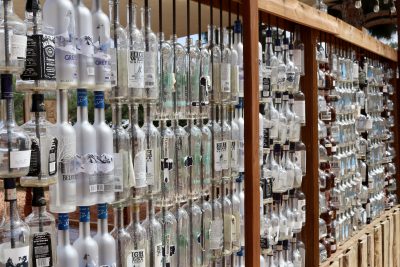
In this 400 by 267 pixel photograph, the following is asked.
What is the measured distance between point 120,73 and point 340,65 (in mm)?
2627

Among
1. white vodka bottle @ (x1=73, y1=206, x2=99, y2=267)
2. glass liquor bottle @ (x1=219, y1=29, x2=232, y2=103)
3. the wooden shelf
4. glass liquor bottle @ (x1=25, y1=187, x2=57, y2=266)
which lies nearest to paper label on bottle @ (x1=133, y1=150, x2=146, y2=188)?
white vodka bottle @ (x1=73, y1=206, x2=99, y2=267)

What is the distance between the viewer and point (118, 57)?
1695 mm

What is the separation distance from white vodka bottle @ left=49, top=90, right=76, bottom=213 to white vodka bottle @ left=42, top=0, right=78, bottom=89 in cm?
5

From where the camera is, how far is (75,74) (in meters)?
1.49

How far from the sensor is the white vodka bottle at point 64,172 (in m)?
1.46

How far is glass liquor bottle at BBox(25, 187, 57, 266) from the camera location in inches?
54.1

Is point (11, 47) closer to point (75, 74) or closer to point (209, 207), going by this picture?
point (75, 74)

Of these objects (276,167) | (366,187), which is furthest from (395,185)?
(276,167)

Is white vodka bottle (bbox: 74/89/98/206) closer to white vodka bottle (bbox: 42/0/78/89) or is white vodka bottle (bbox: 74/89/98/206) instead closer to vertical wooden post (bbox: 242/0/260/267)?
white vodka bottle (bbox: 42/0/78/89)

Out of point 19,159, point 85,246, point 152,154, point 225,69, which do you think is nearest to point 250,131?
point 225,69

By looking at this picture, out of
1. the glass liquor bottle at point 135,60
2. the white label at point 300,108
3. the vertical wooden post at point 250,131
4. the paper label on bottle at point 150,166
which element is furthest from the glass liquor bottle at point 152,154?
the white label at point 300,108

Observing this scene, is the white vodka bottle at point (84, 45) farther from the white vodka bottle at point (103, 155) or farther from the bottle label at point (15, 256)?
the bottle label at point (15, 256)

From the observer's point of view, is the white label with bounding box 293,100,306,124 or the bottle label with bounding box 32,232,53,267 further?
the white label with bounding box 293,100,306,124

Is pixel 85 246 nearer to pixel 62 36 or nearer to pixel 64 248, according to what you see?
pixel 64 248
